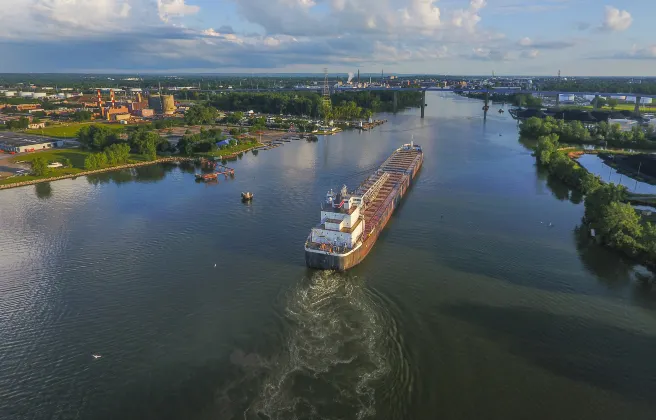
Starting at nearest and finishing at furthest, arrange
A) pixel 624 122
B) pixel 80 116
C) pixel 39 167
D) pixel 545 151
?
pixel 39 167 < pixel 545 151 < pixel 624 122 < pixel 80 116

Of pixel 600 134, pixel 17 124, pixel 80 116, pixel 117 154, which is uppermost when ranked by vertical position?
pixel 80 116

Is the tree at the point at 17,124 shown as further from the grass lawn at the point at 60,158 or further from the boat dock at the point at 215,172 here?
the boat dock at the point at 215,172

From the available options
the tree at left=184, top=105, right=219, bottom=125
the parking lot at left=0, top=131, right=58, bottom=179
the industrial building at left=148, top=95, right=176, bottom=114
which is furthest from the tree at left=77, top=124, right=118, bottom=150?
the industrial building at left=148, top=95, right=176, bottom=114

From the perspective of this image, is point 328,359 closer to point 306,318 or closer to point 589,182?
point 306,318

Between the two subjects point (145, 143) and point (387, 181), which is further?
A: point (145, 143)

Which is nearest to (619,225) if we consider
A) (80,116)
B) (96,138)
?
(96,138)

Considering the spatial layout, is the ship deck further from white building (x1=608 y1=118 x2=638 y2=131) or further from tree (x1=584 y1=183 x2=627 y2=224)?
white building (x1=608 y1=118 x2=638 y2=131)

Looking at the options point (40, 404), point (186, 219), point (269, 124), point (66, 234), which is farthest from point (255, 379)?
point (269, 124)
